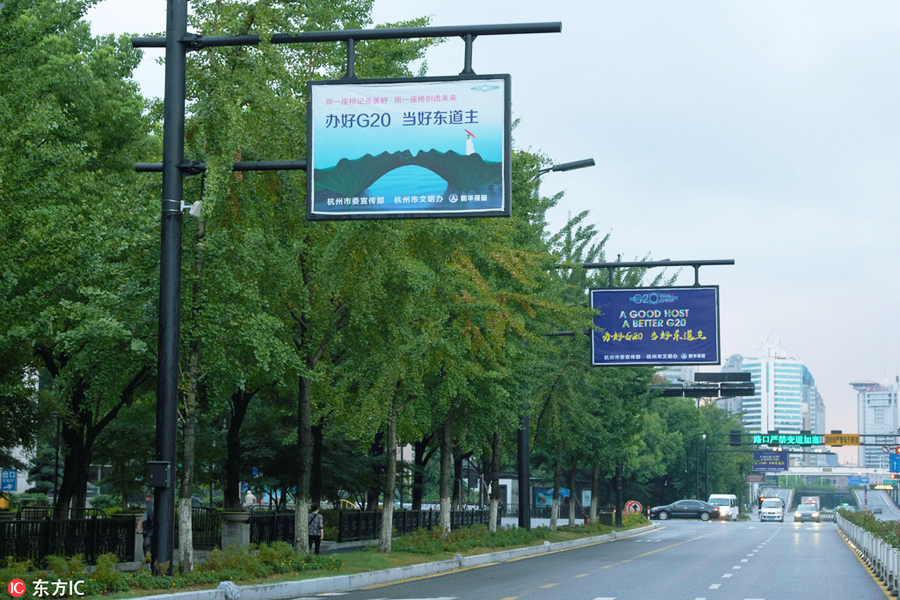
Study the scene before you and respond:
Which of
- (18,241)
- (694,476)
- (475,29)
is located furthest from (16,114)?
(694,476)

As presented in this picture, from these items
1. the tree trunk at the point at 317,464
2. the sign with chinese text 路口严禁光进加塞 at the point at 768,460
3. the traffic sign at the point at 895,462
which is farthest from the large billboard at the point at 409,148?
the sign with chinese text 路口严禁光进加塞 at the point at 768,460

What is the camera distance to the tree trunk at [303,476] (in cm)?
2445

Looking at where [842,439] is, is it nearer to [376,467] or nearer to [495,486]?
[376,467]

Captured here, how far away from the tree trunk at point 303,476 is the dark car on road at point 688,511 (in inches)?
2996

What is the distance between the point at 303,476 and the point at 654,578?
8181 millimetres

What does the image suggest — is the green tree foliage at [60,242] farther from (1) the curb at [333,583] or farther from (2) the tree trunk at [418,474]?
(2) the tree trunk at [418,474]

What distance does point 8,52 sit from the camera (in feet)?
67.9

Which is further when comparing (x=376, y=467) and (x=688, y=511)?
(x=688, y=511)

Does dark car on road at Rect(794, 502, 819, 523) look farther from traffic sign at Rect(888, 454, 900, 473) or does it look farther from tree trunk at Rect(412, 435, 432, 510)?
tree trunk at Rect(412, 435, 432, 510)

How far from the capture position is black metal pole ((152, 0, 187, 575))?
17.2 metres

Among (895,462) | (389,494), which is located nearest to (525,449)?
(389,494)

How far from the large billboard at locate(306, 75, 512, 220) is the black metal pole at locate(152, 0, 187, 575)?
2495 mm

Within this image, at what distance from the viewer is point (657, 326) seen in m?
33.3

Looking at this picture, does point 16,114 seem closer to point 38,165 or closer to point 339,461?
point 38,165
